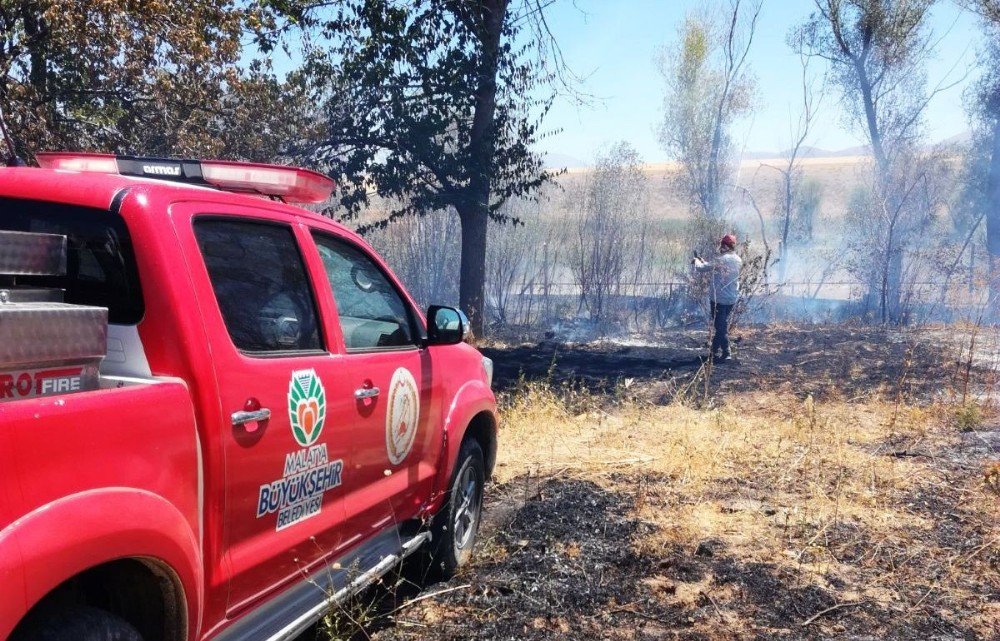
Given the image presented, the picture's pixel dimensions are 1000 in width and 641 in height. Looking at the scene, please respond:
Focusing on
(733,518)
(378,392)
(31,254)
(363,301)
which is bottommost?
(733,518)

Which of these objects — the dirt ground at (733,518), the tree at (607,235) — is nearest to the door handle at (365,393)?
the dirt ground at (733,518)

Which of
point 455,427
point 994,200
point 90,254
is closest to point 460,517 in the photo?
point 455,427

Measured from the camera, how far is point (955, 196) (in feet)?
127

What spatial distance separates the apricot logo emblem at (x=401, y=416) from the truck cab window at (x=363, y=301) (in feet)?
0.61

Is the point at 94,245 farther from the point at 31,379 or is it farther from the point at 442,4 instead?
the point at 442,4

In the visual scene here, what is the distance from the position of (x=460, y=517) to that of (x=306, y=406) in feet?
5.98

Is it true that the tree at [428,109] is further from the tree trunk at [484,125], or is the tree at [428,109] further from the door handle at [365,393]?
the door handle at [365,393]

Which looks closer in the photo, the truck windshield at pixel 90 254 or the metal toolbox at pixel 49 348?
the metal toolbox at pixel 49 348

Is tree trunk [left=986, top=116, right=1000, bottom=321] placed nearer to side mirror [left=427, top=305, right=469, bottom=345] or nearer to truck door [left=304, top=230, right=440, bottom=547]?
side mirror [left=427, top=305, right=469, bottom=345]

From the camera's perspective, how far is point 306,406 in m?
3.02

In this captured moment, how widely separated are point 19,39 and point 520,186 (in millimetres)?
7708

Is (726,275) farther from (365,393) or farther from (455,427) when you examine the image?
(365,393)

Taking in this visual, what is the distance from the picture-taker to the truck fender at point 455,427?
4.29 meters

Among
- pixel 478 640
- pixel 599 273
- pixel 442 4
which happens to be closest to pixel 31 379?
pixel 478 640
